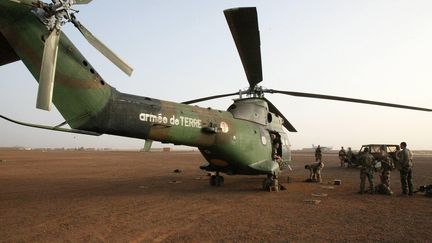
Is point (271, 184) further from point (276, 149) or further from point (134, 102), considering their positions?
point (134, 102)

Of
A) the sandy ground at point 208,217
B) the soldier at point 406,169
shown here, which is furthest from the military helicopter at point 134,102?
the sandy ground at point 208,217

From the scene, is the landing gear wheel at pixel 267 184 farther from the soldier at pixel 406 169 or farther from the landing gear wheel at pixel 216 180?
the soldier at pixel 406 169

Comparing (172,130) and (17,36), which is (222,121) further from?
(17,36)

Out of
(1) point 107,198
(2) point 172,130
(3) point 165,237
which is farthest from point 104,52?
(1) point 107,198

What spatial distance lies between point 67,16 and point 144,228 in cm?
509

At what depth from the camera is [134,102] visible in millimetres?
9586

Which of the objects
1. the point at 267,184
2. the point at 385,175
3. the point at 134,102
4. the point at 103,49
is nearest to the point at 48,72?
the point at 103,49

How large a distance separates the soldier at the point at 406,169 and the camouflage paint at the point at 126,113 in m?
4.71

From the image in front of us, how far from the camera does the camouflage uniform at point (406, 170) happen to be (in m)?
11.8

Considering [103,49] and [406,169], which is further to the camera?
[406,169]

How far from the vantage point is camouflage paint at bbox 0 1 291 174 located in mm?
7617

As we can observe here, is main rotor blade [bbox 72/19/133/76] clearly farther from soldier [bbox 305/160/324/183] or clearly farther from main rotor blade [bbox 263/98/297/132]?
soldier [bbox 305/160/324/183]

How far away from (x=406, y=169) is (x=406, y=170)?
4 cm

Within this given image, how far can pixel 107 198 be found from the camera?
10.5 meters
